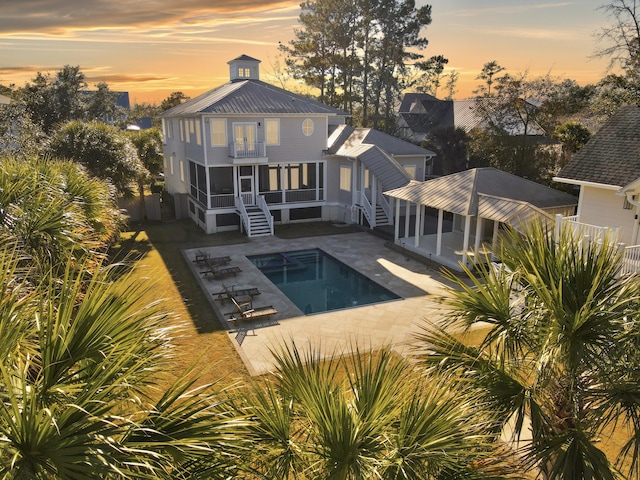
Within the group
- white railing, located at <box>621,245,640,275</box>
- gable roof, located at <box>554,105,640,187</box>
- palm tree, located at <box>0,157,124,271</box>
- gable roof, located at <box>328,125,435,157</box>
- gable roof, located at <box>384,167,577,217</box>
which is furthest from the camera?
gable roof, located at <box>328,125,435,157</box>

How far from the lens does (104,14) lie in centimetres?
1436

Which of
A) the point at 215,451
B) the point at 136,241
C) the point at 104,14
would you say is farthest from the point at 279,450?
the point at 136,241

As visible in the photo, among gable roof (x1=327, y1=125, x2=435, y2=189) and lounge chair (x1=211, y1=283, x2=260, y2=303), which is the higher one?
gable roof (x1=327, y1=125, x2=435, y2=189)

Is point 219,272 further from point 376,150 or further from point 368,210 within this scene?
point 376,150

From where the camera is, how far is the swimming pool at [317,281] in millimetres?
17380

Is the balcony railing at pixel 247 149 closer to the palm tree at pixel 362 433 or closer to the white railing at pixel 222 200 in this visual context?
the white railing at pixel 222 200

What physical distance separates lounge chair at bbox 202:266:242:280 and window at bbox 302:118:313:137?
11.0m

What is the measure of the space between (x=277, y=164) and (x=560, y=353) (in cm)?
2345

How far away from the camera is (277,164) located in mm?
27500

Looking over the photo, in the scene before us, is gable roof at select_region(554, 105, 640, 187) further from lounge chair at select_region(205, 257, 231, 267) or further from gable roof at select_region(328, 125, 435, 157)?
lounge chair at select_region(205, 257, 231, 267)

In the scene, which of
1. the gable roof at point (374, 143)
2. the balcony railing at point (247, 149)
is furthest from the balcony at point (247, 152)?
the gable roof at point (374, 143)

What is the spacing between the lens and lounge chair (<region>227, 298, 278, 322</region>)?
14.7 m

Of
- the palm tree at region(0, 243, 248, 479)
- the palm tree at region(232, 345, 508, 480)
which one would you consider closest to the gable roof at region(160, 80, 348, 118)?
the palm tree at region(0, 243, 248, 479)

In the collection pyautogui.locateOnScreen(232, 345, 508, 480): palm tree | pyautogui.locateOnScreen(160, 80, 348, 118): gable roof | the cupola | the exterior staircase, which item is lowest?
the exterior staircase
